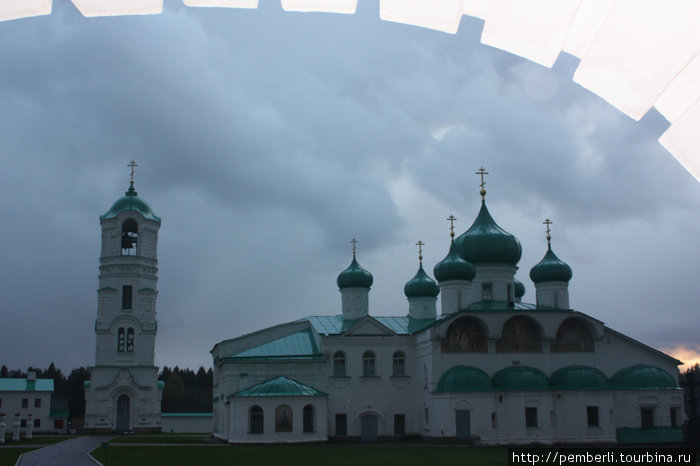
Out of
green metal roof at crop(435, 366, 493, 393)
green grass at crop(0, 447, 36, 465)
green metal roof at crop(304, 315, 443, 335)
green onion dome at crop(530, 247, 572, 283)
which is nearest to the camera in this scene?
green grass at crop(0, 447, 36, 465)

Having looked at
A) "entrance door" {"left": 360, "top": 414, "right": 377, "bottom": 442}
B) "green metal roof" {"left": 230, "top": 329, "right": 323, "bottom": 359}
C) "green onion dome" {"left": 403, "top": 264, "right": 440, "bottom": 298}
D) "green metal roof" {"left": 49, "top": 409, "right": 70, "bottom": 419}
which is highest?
"green onion dome" {"left": 403, "top": 264, "right": 440, "bottom": 298}

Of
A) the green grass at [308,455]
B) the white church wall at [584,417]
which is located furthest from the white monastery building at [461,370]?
the green grass at [308,455]

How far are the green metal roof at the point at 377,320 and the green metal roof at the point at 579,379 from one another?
7.06 metres

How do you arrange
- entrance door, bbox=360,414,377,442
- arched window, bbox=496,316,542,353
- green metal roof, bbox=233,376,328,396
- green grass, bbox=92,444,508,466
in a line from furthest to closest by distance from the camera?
entrance door, bbox=360,414,377,442 → arched window, bbox=496,316,542,353 → green metal roof, bbox=233,376,328,396 → green grass, bbox=92,444,508,466

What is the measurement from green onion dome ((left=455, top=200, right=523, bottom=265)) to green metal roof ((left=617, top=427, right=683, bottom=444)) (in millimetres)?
9965

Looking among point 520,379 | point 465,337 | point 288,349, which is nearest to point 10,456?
point 288,349

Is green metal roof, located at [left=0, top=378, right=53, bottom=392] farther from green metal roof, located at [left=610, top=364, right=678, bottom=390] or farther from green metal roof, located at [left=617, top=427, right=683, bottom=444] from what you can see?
green metal roof, located at [left=617, top=427, right=683, bottom=444]

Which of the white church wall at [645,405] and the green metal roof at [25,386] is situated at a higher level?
the green metal roof at [25,386]

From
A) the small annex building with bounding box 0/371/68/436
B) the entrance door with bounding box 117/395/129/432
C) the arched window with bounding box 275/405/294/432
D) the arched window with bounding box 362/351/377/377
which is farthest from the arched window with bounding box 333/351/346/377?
the small annex building with bounding box 0/371/68/436

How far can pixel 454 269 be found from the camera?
3688cm

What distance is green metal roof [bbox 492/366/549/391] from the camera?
32.7 m

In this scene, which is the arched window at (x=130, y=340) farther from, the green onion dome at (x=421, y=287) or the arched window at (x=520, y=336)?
the arched window at (x=520, y=336)

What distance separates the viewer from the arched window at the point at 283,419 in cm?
3275

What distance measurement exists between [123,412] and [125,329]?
5.13 m
